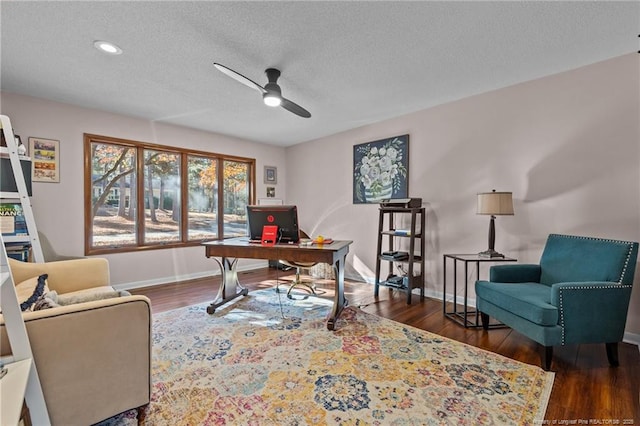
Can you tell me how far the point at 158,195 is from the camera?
4266 mm

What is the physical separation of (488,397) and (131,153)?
479cm

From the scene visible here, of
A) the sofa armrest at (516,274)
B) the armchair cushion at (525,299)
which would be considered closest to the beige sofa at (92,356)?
the armchair cushion at (525,299)

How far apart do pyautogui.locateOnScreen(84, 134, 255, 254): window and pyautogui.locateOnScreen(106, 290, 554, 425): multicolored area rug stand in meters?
1.95

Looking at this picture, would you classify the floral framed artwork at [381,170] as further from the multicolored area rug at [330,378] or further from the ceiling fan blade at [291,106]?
the multicolored area rug at [330,378]

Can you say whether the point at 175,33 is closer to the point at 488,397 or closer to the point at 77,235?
the point at 77,235

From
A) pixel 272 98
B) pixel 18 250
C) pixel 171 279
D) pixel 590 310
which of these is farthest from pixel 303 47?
pixel 171 279

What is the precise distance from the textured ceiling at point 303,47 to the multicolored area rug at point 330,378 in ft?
7.86

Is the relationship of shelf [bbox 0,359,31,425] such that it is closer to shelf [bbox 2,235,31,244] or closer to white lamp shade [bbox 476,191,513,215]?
shelf [bbox 2,235,31,244]

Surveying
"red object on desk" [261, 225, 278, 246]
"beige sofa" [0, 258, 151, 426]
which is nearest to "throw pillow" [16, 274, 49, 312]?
"beige sofa" [0, 258, 151, 426]

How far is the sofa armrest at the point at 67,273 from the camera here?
7.01ft

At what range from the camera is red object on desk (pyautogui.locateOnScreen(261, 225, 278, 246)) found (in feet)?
9.64

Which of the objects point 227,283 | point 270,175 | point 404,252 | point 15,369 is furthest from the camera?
point 270,175

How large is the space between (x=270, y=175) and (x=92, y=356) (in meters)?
4.49

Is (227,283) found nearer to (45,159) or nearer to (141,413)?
(141,413)
